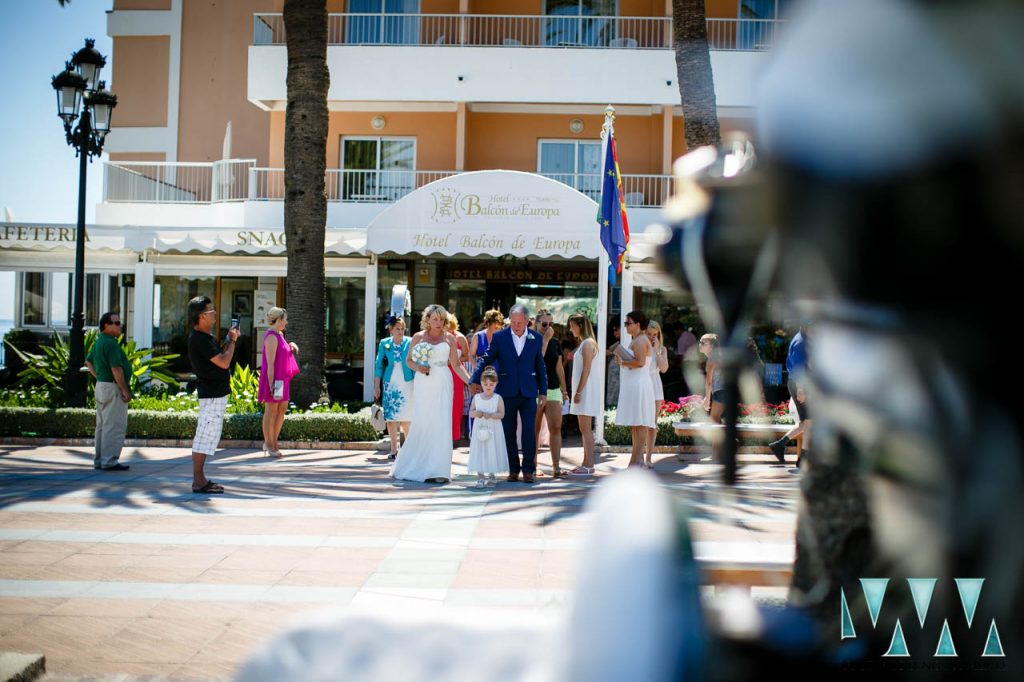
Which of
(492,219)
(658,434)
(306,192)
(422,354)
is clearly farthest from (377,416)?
(492,219)

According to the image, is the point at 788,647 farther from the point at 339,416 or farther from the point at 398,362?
the point at 339,416

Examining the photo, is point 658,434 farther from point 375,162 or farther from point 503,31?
point 503,31

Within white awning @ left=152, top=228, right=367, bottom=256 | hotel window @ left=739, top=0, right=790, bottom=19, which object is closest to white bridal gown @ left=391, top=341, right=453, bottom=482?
white awning @ left=152, top=228, right=367, bottom=256

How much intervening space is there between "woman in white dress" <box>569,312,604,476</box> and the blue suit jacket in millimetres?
929

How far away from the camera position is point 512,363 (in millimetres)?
9531

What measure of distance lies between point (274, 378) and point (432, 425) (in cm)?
252

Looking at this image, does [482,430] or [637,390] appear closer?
[482,430]

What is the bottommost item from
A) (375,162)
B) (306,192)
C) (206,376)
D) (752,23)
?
(206,376)

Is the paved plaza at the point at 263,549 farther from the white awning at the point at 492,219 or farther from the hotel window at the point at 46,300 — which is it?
the hotel window at the point at 46,300

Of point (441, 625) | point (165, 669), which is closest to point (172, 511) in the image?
point (165, 669)

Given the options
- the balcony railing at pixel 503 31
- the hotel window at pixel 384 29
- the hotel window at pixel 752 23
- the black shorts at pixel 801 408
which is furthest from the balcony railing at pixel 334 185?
the black shorts at pixel 801 408

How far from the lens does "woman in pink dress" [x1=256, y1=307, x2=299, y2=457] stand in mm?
10961
